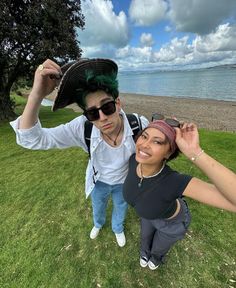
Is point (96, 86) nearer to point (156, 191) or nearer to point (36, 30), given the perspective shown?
point (156, 191)

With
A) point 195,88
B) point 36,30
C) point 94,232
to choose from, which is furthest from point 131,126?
point 195,88

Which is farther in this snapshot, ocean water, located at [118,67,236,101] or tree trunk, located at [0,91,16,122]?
ocean water, located at [118,67,236,101]

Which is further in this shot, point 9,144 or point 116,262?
point 9,144

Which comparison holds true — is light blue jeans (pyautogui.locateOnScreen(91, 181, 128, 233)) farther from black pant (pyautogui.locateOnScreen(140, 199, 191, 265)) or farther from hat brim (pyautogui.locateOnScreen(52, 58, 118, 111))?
hat brim (pyautogui.locateOnScreen(52, 58, 118, 111))

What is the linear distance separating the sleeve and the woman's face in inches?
31.0

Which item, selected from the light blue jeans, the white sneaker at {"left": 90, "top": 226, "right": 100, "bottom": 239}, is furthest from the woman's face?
the white sneaker at {"left": 90, "top": 226, "right": 100, "bottom": 239}

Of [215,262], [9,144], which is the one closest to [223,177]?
[215,262]

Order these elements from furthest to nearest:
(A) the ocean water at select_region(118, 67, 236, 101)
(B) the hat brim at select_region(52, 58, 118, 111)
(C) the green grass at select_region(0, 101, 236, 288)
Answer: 1. (A) the ocean water at select_region(118, 67, 236, 101)
2. (C) the green grass at select_region(0, 101, 236, 288)
3. (B) the hat brim at select_region(52, 58, 118, 111)

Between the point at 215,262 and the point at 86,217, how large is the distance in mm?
2729

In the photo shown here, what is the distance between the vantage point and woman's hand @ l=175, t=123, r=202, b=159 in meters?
1.83

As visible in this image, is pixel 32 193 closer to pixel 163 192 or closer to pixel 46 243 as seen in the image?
pixel 46 243

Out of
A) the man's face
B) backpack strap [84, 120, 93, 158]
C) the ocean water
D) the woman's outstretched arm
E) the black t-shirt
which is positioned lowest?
the ocean water

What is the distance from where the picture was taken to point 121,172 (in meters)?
2.94

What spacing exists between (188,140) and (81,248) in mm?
3245
